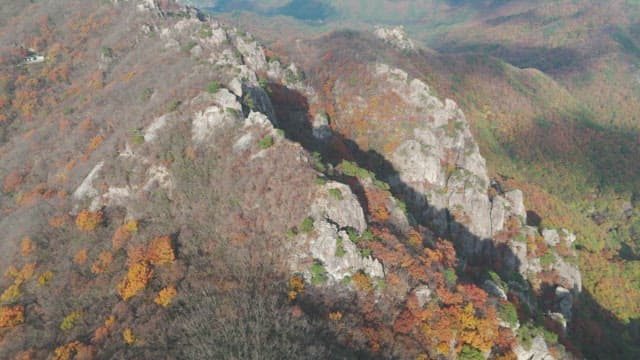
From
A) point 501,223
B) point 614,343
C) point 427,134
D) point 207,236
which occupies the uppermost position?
point 207,236

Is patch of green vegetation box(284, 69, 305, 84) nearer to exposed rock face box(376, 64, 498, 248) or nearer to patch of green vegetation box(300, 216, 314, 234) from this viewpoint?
exposed rock face box(376, 64, 498, 248)

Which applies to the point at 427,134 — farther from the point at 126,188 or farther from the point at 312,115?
the point at 126,188

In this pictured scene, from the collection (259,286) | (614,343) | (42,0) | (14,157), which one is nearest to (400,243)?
(259,286)

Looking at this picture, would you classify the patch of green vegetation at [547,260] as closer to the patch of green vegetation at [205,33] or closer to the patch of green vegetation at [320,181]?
the patch of green vegetation at [320,181]

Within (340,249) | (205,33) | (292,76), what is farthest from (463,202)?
(205,33)

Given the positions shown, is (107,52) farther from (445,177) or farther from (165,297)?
(445,177)

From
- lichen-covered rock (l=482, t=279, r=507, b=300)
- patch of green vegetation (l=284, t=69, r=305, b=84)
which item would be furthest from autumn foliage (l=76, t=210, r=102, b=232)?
patch of green vegetation (l=284, t=69, r=305, b=84)

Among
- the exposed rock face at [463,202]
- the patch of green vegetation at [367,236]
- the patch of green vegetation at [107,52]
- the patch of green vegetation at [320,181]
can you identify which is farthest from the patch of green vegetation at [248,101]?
the patch of green vegetation at [107,52]
